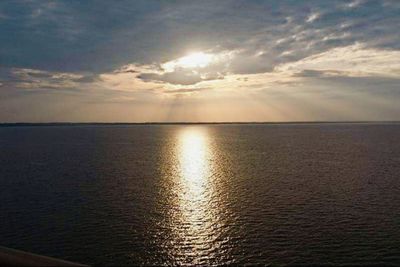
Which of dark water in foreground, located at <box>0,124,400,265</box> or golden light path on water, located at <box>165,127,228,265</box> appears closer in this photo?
dark water in foreground, located at <box>0,124,400,265</box>

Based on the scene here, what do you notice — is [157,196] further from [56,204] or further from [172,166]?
[172,166]

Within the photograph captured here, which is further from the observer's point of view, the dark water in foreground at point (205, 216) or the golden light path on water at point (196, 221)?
the golden light path on water at point (196, 221)

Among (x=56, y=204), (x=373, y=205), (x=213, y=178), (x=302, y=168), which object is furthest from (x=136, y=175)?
(x=373, y=205)

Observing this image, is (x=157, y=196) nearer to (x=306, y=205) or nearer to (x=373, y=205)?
(x=306, y=205)

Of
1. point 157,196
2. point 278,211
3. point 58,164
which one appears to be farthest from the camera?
point 58,164

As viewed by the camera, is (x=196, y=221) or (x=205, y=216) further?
(x=205, y=216)

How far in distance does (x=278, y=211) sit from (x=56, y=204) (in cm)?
3138

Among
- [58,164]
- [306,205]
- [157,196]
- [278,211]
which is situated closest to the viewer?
[278,211]

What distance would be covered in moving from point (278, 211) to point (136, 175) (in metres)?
41.3

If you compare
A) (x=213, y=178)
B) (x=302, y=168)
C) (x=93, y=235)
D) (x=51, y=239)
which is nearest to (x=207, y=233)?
(x=93, y=235)

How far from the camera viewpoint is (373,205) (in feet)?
172

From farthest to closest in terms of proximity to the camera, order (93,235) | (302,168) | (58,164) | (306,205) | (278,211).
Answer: (58,164) < (302,168) < (306,205) < (278,211) < (93,235)

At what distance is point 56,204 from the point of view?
176 feet

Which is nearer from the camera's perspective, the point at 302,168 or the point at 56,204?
the point at 56,204
